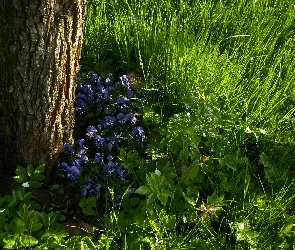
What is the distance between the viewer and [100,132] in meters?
2.42

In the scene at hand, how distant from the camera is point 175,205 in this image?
2.16 meters

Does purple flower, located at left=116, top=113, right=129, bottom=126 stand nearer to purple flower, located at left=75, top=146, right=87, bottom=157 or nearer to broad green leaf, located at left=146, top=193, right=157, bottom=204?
purple flower, located at left=75, top=146, right=87, bottom=157

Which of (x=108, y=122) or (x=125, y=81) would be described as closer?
(x=108, y=122)

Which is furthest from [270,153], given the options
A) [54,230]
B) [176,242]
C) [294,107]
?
[54,230]

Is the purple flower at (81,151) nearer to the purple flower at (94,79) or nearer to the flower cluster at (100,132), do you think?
the flower cluster at (100,132)

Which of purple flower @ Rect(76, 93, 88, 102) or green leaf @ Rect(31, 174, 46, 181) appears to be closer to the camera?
green leaf @ Rect(31, 174, 46, 181)

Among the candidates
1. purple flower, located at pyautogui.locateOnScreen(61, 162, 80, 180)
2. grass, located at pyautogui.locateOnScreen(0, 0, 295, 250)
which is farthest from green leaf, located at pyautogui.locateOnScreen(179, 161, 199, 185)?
purple flower, located at pyautogui.locateOnScreen(61, 162, 80, 180)

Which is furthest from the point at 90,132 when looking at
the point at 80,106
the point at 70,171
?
the point at 70,171

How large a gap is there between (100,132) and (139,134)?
0.23 m

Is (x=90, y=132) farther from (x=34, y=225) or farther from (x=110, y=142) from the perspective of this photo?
(x=34, y=225)

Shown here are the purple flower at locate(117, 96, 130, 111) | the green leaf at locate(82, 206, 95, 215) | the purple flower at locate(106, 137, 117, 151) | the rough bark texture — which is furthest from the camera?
the purple flower at locate(117, 96, 130, 111)

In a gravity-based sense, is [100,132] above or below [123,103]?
below

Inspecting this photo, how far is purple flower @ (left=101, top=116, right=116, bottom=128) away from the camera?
7.82 ft

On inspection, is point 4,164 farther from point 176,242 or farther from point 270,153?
point 270,153
